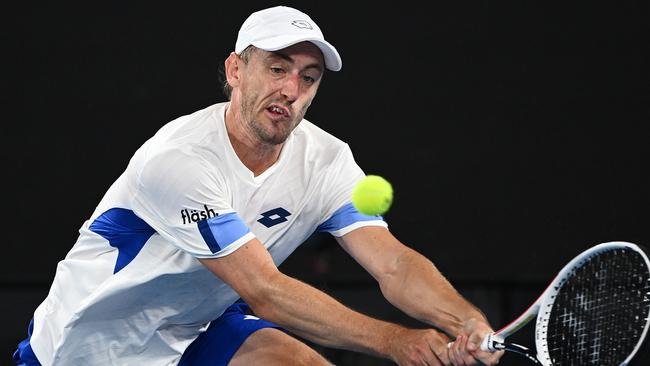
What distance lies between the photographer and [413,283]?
316cm

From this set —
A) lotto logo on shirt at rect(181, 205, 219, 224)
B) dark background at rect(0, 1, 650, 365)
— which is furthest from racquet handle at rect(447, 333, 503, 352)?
dark background at rect(0, 1, 650, 365)

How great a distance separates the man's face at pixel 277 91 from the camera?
10.1 ft

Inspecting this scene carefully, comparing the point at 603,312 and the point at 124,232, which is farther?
the point at 124,232

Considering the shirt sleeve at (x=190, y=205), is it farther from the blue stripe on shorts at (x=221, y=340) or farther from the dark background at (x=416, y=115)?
the dark background at (x=416, y=115)

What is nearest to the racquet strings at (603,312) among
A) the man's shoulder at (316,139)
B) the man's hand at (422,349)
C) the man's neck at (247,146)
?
the man's hand at (422,349)

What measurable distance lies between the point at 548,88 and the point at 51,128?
107 inches

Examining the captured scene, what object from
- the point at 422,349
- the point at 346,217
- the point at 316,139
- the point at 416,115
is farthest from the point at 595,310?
the point at 416,115

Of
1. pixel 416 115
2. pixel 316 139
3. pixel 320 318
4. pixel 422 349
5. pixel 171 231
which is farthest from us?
pixel 416 115

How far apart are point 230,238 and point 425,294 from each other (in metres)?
0.64

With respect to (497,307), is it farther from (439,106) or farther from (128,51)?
(128,51)

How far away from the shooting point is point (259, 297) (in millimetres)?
2816

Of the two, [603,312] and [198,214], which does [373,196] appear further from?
[603,312]

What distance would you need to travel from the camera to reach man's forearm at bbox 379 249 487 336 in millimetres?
3000

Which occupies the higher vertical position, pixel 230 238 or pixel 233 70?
pixel 233 70
